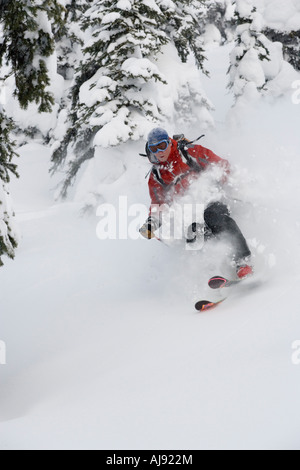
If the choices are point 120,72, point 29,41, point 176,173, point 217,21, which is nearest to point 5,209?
point 29,41

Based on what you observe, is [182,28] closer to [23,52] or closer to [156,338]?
[23,52]

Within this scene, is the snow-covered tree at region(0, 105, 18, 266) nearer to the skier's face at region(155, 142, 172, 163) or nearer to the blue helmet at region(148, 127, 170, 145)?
the blue helmet at region(148, 127, 170, 145)

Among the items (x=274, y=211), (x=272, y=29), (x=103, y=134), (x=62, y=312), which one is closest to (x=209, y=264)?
(x=274, y=211)

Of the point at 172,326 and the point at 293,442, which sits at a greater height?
the point at 172,326

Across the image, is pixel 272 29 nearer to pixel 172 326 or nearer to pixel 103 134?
pixel 103 134

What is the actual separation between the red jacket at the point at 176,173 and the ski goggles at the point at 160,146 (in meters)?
0.19

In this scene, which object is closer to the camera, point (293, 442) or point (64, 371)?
point (293, 442)

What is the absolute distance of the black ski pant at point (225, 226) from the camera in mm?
6199

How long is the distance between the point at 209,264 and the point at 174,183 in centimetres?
142

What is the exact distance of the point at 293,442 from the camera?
106 inches

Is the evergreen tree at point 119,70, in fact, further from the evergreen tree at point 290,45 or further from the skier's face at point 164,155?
the evergreen tree at point 290,45

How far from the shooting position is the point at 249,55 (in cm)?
1702

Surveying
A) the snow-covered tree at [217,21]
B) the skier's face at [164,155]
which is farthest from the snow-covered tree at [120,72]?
the snow-covered tree at [217,21]
